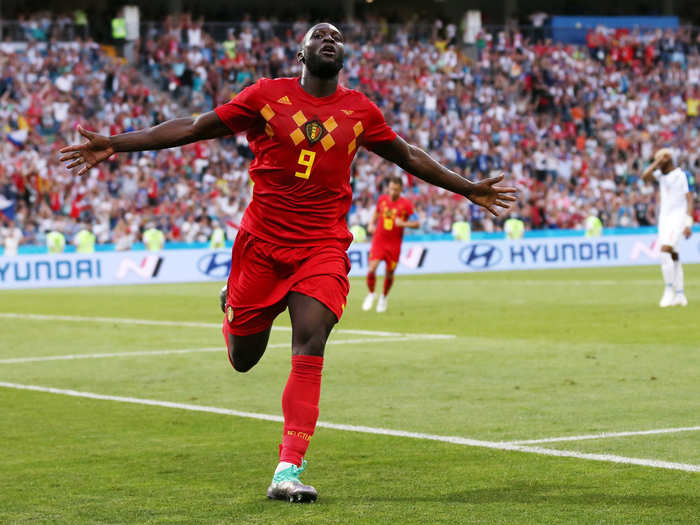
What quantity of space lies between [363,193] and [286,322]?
59.0 feet

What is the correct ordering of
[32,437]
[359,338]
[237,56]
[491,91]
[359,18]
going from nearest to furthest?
[32,437] → [359,338] → [237,56] → [491,91] → [359,18]

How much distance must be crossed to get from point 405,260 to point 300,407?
2639cm

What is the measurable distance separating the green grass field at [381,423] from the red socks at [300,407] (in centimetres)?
28

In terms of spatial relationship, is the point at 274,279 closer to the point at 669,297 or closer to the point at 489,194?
the point at 489,194

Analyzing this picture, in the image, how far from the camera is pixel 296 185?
6.71m

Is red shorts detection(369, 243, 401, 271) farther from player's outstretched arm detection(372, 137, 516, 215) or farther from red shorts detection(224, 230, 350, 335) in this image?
red shorts detection(224, 230, 350, 335)

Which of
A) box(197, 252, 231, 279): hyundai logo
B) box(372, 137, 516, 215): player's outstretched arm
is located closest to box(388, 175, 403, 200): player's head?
box(197, 252, 231, 279): hyundai logo

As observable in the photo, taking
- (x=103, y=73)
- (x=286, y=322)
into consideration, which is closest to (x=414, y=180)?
(x=103, y=73)

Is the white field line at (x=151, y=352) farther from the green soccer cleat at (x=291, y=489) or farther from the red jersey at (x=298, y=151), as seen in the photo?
the green soccer cleat at (x=291, y=489)

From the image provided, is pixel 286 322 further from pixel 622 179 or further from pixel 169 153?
pixel 622 179

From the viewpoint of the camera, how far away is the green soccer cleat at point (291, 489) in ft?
20.2

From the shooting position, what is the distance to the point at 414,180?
122 ft

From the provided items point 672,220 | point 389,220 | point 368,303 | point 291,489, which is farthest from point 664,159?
point 291,489

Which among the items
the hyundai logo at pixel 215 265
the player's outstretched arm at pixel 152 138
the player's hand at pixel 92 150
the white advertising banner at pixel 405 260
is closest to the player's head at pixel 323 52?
the player's outstretched arm at pixel 152 138
